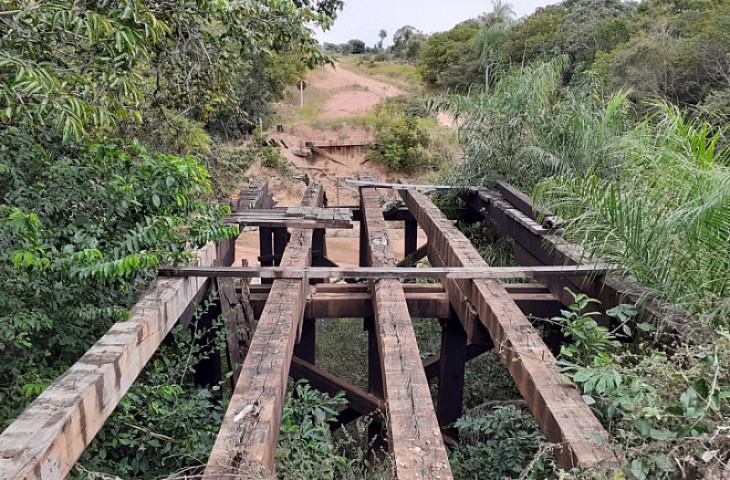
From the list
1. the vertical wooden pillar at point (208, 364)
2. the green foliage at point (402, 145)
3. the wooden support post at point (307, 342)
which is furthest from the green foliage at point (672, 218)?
the green foliage at point (402, 145)

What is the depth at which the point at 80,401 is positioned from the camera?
1.59 metres

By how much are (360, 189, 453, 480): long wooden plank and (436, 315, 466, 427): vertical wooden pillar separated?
2.41ft

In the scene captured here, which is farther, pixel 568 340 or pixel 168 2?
pixel 568 340

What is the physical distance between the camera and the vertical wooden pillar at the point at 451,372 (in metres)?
3.42

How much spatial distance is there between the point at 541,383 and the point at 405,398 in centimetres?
48

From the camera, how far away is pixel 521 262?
436cm

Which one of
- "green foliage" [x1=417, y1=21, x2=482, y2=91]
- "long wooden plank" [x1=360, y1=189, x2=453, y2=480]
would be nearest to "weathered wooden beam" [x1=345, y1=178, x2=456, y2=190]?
"long wooden plank" [x1=360, y1=189, x2=453, y2=480]

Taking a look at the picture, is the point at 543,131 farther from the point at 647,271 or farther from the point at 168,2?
the point at 168,2

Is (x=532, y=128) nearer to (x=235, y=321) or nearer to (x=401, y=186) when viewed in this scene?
(x=401, y=186)

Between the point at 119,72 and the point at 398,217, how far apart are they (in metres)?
4.65

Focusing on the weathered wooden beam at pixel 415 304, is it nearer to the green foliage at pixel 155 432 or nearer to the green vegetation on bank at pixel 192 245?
the green vegetation on bank at pixel 192 245

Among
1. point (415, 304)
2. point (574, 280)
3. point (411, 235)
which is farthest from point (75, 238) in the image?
point (411, 235)

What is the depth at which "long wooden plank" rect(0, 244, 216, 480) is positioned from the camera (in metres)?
1.33

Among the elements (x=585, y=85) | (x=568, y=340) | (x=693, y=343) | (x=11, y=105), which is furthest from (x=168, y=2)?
(x=585, y=85)
